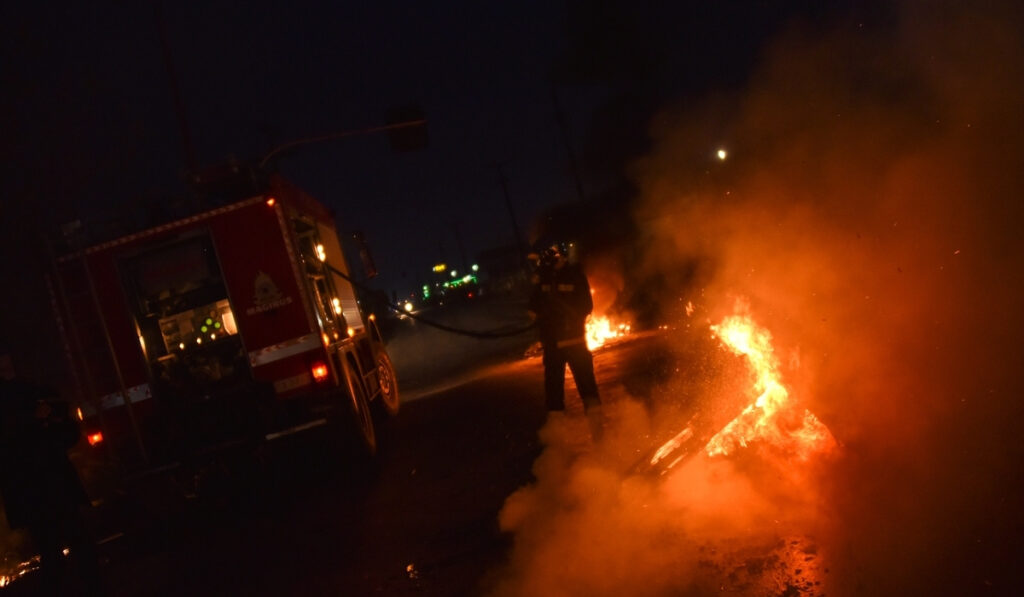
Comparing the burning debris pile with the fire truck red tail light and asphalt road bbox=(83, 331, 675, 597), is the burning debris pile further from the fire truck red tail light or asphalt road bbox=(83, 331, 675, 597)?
the fire truck red tail light

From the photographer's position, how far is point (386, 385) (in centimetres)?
1234

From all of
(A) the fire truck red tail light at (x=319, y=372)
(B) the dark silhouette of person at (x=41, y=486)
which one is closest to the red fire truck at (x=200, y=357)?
(A) the fire truck red tail light at (x=319, y=372)

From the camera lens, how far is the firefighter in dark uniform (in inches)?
291

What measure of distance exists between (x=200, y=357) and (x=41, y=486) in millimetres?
3436

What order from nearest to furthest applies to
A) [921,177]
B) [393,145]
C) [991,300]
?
[991,300]
[921,177]
[393,145]

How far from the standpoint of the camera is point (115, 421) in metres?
8.26

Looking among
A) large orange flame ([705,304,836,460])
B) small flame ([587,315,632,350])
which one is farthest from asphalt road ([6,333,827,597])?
small flame ([587,315,632,350])

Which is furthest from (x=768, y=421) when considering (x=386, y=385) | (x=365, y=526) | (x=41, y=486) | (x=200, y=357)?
(x=386, y=385)

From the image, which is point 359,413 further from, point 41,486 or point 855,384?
point 855,384

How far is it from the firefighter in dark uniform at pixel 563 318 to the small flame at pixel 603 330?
9573 millimetres

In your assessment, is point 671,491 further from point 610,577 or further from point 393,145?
point 393,145

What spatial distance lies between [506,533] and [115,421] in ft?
17.3

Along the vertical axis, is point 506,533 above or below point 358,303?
below

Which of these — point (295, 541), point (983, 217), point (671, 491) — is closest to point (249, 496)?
point (295, 541)
